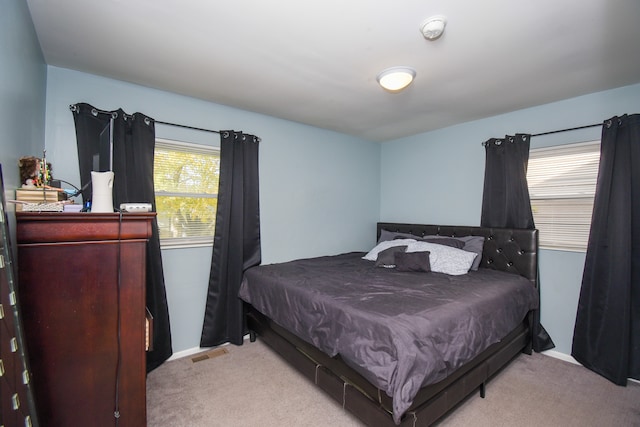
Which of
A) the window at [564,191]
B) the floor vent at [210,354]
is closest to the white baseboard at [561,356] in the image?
the window at [564,191]

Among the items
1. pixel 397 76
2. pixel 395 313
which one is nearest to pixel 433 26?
pixel 397 76

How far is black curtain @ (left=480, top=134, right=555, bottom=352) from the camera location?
2.75m

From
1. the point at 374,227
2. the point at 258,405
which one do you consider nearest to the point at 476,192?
the point at 374,227

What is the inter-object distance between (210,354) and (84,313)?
1.79 meters

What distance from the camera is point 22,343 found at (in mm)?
977

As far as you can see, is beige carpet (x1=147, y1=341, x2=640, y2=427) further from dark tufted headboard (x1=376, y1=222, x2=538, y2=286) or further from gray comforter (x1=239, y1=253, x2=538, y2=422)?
dark tufted headboard (x1=376, y1=222, x2=538, y2=286)

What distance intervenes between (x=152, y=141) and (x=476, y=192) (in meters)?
3.42

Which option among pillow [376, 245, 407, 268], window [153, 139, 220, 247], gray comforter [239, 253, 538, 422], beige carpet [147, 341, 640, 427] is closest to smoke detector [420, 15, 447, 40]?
gray comforter [239, 253, 538, 422]

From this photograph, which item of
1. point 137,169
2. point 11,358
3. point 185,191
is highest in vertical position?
point 137,169

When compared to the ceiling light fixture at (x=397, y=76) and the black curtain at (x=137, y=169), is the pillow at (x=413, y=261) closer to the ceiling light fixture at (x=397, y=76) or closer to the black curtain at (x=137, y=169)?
the ceiling light fixture at (x=397, y=76)

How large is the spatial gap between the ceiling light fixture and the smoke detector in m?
0.38

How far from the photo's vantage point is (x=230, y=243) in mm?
2910

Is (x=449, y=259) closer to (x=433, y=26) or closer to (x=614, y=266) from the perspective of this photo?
(x=614, y=266)

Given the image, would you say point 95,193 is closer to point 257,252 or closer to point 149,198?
point 149,198
